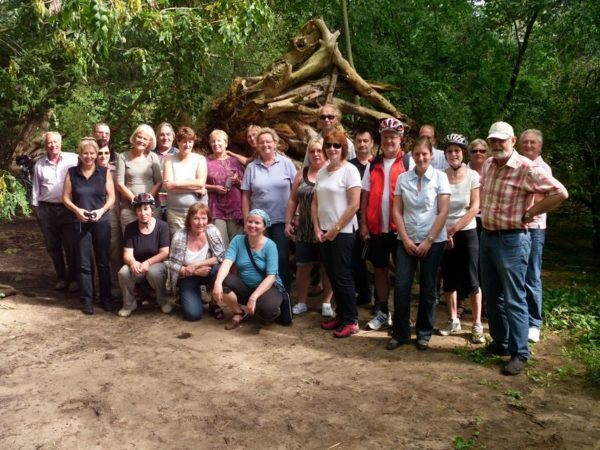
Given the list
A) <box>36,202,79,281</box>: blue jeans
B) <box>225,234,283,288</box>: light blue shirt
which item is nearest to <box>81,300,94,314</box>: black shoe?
<box>36,202,79,281</box>: blue jeans

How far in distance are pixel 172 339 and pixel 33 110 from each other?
6.87m

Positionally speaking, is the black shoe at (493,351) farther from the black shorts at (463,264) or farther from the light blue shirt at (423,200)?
the light blue shirt at (423,200)

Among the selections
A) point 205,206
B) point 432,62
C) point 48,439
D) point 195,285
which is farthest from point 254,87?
point 48,439

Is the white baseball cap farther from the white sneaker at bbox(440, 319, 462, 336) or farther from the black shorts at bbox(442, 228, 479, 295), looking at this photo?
the white sneaker at bbox(440, 319, 462, 336)

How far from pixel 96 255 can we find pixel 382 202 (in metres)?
3.13

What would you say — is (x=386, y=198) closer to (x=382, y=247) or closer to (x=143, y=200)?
(x=382, y=247)

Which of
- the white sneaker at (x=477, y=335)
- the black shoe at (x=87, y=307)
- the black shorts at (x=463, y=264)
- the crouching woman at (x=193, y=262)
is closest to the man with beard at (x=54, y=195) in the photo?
the black shoe at (x=87, y=307)

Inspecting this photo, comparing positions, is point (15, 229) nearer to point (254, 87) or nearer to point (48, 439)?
point (254, 87)

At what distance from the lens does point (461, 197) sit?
5.25 metres

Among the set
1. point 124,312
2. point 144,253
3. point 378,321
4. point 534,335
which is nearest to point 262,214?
point 144,253

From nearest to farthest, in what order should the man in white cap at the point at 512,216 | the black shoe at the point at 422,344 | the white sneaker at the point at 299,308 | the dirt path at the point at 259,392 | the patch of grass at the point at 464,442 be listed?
the patch of grass at the point at 464,442, the dirt path at the point at 259,392, the man in white cap at the point at 512,216, the black shoe at the point at 422,344, the white sneaker at the point at 299,308

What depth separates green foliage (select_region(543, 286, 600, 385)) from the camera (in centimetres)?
480

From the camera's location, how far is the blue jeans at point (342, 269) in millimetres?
5215

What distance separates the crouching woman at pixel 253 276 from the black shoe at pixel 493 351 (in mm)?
1919
